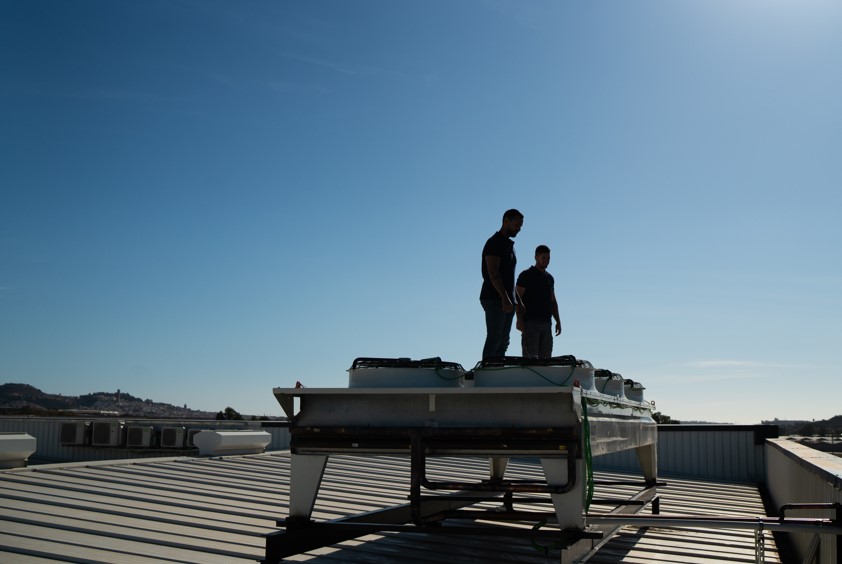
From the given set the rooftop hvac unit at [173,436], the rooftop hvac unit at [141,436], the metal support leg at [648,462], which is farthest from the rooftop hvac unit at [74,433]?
the metal support leg at [648,462]

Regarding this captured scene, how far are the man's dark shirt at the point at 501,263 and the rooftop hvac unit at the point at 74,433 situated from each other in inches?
582

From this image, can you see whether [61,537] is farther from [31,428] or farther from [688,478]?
[31,428]

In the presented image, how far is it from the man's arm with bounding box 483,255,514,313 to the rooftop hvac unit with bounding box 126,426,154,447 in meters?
12.7

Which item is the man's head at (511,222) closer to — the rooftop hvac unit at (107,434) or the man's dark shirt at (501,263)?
the man's dark shirt at (501,263)

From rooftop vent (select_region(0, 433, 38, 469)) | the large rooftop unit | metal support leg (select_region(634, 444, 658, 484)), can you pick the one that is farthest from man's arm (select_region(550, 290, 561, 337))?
rooftop vent (select_region(0, 433, 38, 469))

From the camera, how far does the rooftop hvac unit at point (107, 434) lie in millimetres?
16750

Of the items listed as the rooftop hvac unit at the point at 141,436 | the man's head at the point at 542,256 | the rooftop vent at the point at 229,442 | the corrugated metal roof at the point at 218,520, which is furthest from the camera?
the rooftop hvac unit at the point at 141,436

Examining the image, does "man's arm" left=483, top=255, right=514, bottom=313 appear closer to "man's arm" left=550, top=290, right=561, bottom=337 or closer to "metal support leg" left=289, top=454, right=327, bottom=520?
"metal support leg" left=289, top=454, right=327, bottom=520

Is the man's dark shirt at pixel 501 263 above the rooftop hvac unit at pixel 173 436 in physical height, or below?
above

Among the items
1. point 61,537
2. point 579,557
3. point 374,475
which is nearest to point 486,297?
point 579,557

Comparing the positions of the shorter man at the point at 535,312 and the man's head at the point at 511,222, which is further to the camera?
the shorter man at the point at 535,312

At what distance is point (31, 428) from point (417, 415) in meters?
19.7

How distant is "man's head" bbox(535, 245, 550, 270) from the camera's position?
24.6 ft

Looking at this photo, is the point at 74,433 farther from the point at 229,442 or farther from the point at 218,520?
the point at 218,520
